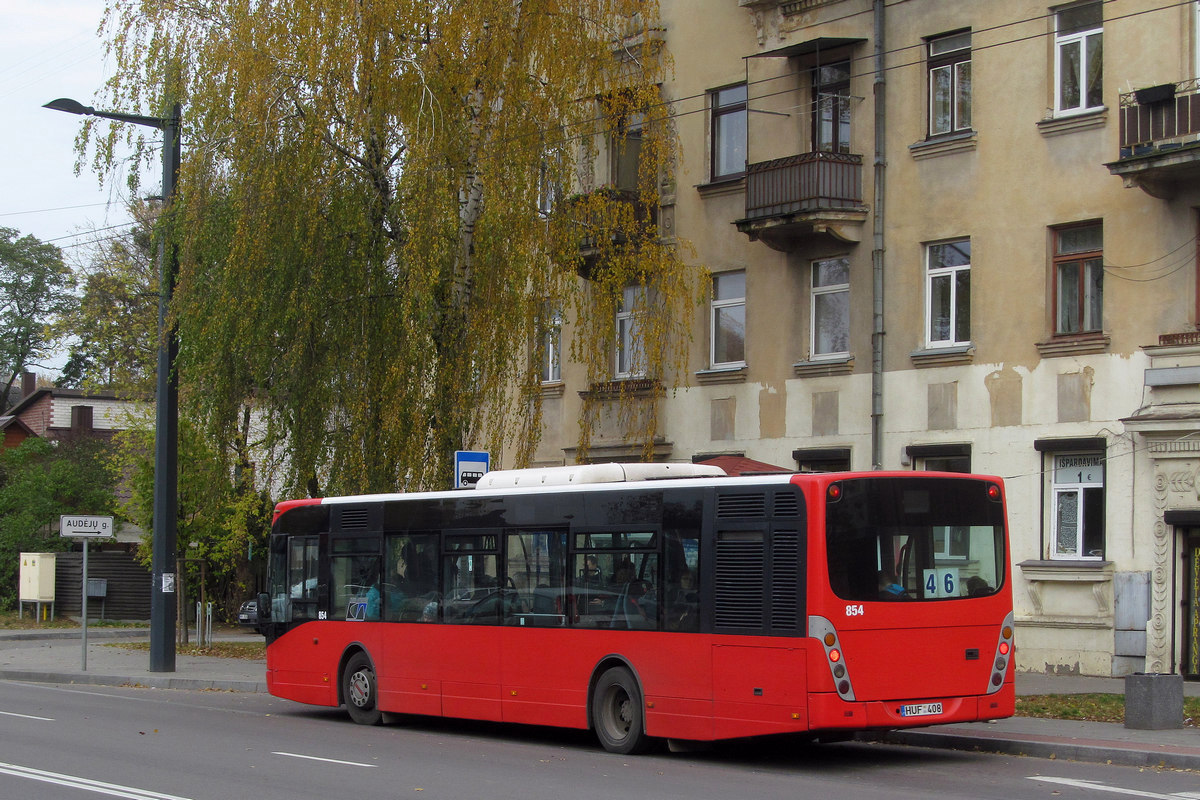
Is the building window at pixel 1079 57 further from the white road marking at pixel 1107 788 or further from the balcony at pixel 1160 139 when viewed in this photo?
the white road marking at pixel 1107 788

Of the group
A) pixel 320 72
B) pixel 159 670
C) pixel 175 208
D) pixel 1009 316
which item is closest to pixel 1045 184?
pixel 1009 316

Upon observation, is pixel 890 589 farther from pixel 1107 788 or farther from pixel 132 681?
pixel 132 681

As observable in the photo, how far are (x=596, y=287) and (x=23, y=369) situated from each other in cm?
6567

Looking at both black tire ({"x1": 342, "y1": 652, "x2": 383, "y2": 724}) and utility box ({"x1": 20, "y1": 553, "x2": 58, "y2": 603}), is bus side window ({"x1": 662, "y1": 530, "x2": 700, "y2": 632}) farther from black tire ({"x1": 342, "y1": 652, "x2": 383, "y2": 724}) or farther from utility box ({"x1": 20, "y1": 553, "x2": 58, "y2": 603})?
utility box ({"x1": 20, "y1": 553, "x2": 58, "y2": 603})

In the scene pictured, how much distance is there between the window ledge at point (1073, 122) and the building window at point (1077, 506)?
4.82 meters

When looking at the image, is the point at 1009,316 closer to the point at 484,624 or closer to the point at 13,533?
the point at 484,624

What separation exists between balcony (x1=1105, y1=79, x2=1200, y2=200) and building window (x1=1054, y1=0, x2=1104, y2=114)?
113 centimetres

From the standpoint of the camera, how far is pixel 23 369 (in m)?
80.1

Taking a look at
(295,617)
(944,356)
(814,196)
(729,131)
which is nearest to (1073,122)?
(944,356)

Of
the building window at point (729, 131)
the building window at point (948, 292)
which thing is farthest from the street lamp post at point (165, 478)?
the building window at point (948, 292)

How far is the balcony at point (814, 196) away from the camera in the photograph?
2431 cm

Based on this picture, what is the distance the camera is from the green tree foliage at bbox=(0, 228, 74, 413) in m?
78.7

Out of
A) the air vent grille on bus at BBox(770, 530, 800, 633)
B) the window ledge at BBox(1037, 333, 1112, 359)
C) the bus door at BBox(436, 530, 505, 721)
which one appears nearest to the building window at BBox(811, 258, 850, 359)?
the window ledge at BBox(1037, 333, 1112, 359)

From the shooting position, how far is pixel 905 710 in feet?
42.3
